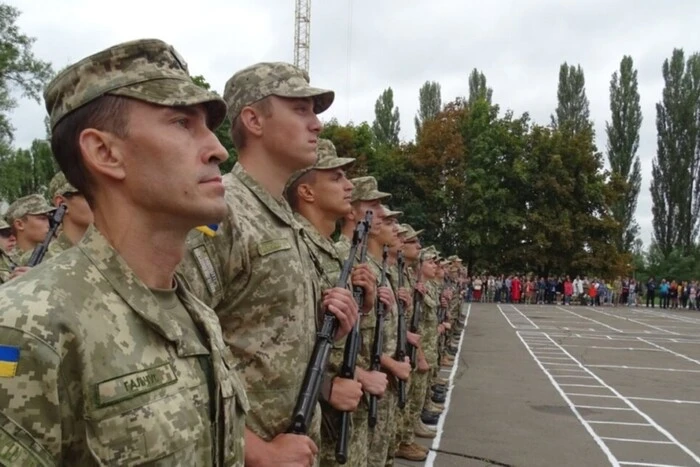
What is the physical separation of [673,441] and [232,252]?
23.1 feet

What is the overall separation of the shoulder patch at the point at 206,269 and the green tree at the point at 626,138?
169ft

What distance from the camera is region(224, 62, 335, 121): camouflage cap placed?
283 cm

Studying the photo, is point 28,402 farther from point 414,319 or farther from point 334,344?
point 414,319

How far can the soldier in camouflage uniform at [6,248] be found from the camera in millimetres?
5289

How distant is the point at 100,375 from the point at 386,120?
57207 mm

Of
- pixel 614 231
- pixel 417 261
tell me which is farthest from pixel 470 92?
pixel 417 261

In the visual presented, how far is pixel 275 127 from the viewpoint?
2.84 m

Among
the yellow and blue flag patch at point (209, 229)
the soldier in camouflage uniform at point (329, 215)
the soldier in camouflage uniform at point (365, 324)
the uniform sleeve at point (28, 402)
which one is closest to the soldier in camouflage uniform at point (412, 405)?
the soldier in camouflage uniform at point (365, 324)

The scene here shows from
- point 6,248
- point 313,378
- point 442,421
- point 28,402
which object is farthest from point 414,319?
point 28,402

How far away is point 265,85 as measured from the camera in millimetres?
2834

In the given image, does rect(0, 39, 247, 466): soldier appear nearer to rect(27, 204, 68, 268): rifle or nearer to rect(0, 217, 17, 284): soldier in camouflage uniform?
rect(27, 204, 68, 268): rifle

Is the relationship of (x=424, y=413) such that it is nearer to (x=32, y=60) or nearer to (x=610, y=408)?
(x=610, y=408)

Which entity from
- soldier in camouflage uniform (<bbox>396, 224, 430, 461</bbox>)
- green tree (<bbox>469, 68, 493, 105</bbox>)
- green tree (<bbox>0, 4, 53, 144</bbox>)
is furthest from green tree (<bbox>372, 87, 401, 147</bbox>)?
soldier in camouflage uniform (<bbox>396, 224, 430, 461</bbox>)

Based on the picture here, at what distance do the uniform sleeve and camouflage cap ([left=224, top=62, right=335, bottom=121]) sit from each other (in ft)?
5.90
